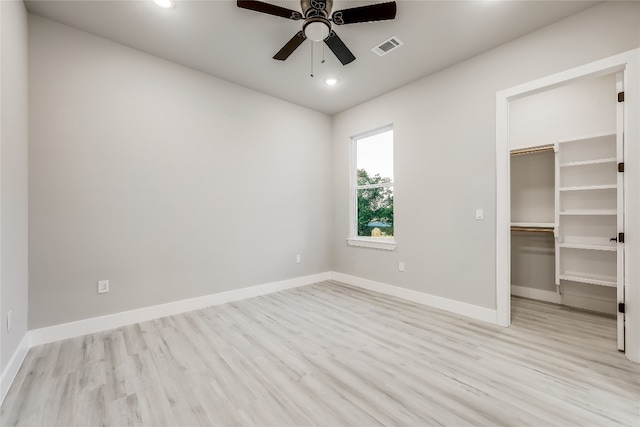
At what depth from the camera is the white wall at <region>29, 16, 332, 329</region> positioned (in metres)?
2.52

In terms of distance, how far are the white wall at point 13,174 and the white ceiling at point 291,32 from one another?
1.76 feet

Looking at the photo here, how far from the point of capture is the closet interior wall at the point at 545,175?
10.6 feet

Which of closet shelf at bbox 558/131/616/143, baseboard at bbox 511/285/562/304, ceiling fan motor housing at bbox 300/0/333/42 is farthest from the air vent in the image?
baseboard at bbox 511/285/562/304

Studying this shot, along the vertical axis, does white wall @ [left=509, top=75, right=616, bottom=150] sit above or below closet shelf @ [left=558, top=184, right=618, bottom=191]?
above

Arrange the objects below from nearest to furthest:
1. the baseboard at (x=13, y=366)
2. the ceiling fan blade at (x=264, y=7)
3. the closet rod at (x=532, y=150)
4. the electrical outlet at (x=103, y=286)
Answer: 1. the baseboard at (x=13, y=366)
2. the ceiling fan blade at (x=264, y=7)
3. the electrical outlet at (x=103, y=286)
4. the closet rod at (x=532, y=150)

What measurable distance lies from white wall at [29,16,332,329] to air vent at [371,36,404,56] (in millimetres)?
1765

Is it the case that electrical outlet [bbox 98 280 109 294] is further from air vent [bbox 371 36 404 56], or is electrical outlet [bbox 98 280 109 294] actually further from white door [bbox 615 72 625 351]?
white door [bbox 615 72 625 351]

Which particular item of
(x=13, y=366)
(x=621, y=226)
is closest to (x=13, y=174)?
(x=13, y=366)

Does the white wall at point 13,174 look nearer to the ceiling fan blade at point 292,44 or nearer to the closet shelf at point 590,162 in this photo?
the ceiling fan blade at point 292,44

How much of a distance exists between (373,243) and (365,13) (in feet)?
9.51

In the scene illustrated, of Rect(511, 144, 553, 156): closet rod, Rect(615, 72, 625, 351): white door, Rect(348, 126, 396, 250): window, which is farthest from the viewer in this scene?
Rect(348, 126, 396, 250): window

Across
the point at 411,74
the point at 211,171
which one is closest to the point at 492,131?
the point at 411,74

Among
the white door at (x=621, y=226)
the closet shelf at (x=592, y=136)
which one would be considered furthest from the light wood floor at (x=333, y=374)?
the closet shelf at (x=592, y=136)

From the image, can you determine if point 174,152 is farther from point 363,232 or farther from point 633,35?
point 633,35
